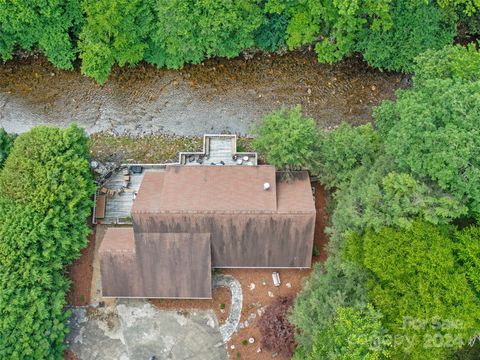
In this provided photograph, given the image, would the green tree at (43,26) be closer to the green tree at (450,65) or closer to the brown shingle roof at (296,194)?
the brown shingle roof at (296,194)

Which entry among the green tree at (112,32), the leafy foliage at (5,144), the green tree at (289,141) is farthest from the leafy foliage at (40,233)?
the green tree at (289,141)

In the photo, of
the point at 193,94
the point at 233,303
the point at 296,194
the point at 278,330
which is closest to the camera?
the point at 278,330

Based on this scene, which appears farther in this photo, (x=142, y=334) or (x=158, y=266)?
(x=142, y=334)

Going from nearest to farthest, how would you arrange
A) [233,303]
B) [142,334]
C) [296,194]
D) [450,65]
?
[450,65], [296,194], [142,334], [233,303]

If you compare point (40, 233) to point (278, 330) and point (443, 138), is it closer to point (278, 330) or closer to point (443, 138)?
point (278, 330)

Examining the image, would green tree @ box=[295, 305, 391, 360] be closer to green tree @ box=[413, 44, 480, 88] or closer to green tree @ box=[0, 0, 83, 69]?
green tree @ box=[413, 44, 480, 88]

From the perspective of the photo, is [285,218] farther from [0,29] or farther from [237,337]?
[0,29]

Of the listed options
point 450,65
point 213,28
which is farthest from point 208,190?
point 450,65

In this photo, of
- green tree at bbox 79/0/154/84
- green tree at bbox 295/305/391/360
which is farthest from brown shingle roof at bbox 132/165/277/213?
green tree at bbox 79/0/154/84
